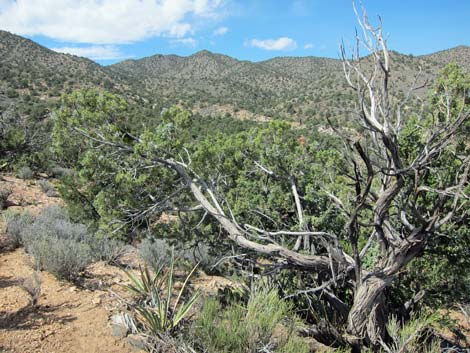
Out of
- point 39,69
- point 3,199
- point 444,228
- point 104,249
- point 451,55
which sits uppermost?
point 451,55

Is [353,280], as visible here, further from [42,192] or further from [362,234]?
[42,192]

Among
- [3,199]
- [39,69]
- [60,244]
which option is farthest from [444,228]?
[39,69]

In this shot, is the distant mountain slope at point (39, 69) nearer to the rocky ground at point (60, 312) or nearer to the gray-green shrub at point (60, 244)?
the gray-green shrub at point (60, 244)

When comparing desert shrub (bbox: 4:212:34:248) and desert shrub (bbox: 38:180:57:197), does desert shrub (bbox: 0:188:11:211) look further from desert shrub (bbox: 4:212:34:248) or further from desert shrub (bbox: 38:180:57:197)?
desert shrub (bbox: 38:180:57:197)

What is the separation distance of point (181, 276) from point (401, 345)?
182 inches

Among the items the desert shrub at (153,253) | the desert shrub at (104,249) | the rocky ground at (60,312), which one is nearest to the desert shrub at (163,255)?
the desert shrub at (153,253)

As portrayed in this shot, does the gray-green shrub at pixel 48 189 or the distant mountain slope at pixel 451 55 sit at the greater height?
the distant mountain slope at pixel 451 55

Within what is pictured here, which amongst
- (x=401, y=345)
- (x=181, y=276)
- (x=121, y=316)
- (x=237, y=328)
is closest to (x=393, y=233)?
(x=401, y=345)

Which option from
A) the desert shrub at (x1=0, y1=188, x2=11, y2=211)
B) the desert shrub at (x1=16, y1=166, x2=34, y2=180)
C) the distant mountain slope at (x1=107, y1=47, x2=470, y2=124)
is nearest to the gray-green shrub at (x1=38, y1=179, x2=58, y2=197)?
the desert shrub at (x1=16, y1=166, x2=34, y2=180)

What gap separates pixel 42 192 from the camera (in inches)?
523

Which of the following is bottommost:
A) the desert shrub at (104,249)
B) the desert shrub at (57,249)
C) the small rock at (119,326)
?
the desert shrub at (104,249)

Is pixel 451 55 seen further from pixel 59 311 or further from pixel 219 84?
pixel 59 311

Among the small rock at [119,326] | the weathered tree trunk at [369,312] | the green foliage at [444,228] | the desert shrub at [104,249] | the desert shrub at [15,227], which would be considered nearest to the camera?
the small rock at [119,326]

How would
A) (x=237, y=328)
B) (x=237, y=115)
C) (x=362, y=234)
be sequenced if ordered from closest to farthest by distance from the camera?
(x=237, y=328), (x=362, y=234), (x=237, y=115)
